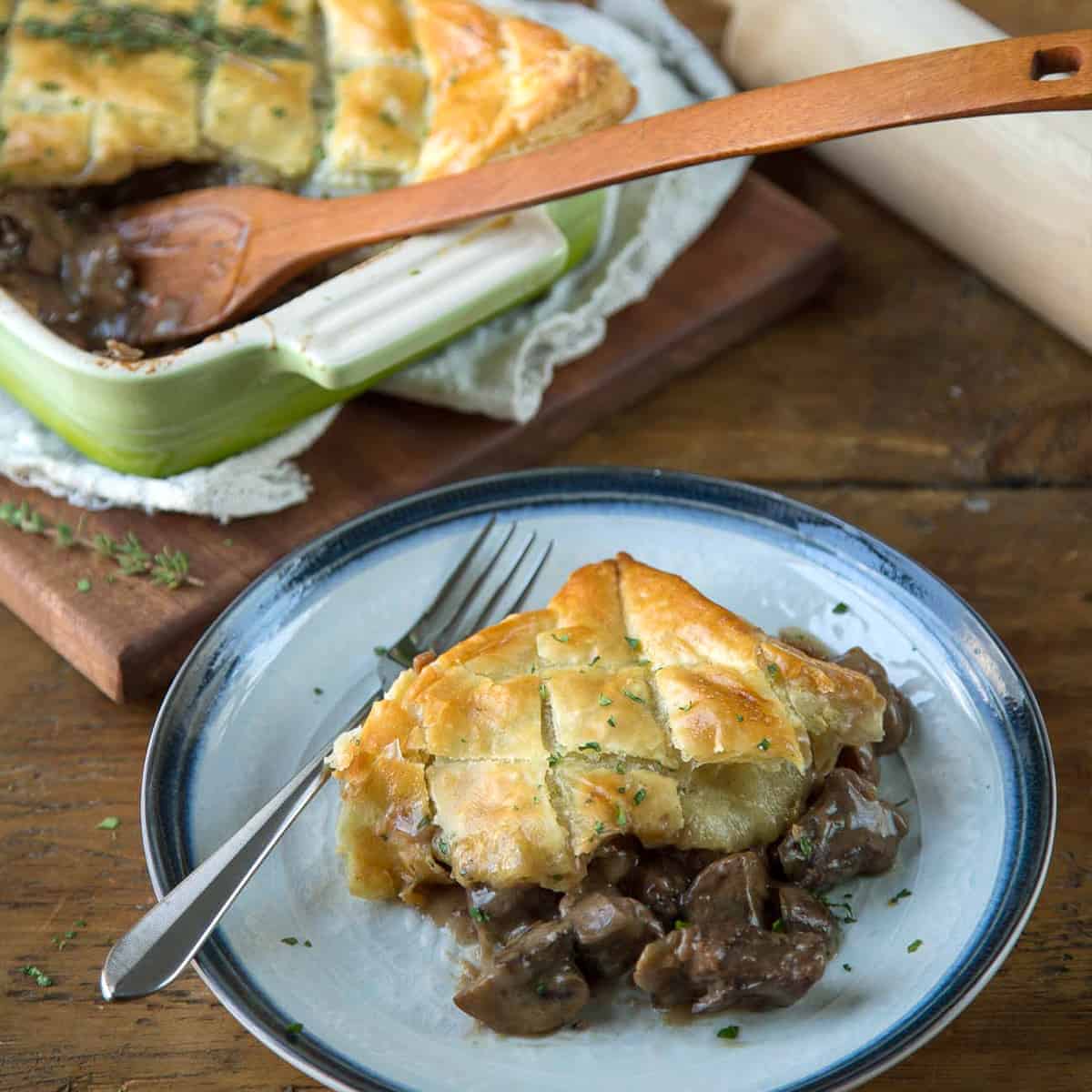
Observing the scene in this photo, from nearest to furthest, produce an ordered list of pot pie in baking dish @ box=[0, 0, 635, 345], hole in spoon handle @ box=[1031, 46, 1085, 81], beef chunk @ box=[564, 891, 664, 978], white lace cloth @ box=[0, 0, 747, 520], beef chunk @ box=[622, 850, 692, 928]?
beef chunk @ box=[564, 891, 664, 978] → beef chunk @ box=[622, 850, 692, 928] → hole in spoon handle @ box=[1031, 46, 1085, 81] → white lace cloth @ box=[0, 0, 747, 520] → pot pie in baking dish @ box=[0, 0, 635, 345]

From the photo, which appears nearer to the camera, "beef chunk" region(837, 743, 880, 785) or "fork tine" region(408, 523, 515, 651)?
"beef chunk" region(837, 743, 880, 785)

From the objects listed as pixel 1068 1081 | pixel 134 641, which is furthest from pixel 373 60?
pixel 1068 1081

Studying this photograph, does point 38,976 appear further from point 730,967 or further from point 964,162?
point 964,162

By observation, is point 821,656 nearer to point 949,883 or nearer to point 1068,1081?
point 949,883

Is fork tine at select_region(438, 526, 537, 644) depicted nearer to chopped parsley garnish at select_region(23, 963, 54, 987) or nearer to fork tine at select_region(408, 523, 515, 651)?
fork tine at select_region(408, 523, 515, 651)

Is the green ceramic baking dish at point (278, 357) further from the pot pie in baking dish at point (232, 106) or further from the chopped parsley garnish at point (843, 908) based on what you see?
the chopped parsley garnish at point (843, 908)

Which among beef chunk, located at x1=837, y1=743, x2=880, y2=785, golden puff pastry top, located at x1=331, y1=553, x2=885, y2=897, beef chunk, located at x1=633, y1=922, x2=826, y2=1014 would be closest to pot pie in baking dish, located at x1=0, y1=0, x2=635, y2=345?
golden puff pastry top, located at x1=331, y1=553, x2=885, y2=897
